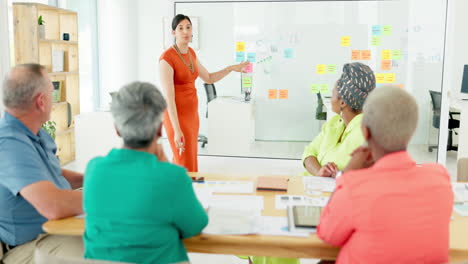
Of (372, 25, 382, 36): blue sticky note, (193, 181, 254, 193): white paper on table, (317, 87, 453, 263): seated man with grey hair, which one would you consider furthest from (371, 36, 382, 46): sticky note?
(317, 87, 453, 263): seated man with grey hair

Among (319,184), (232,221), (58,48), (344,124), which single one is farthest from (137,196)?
(58,48)

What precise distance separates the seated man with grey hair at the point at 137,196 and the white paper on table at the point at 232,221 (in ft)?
0.49

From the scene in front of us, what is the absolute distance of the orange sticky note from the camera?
554cm

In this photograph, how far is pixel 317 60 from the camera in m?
5.71

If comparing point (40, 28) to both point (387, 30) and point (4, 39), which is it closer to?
A: point (4, 39)

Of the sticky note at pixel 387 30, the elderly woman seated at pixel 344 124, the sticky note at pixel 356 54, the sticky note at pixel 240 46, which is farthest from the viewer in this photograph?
the sticky note at pixel 240 46

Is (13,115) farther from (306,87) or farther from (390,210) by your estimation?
(306,87)

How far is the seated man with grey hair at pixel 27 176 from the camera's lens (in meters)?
1.90

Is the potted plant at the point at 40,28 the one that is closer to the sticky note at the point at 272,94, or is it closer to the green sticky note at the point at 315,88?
the sticky note at the point at 272,94

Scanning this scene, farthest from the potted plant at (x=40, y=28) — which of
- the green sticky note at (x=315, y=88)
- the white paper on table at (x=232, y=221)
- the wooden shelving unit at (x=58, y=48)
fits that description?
the white paper on table at (x=232, y=221)

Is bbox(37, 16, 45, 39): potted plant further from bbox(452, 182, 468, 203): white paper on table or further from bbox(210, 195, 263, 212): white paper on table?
bbox(452, 182, 468, 203): white paper on table

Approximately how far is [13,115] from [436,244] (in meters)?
1.75

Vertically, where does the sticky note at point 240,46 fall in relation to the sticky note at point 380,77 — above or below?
above

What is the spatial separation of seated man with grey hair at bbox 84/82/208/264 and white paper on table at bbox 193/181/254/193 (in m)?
0.61
